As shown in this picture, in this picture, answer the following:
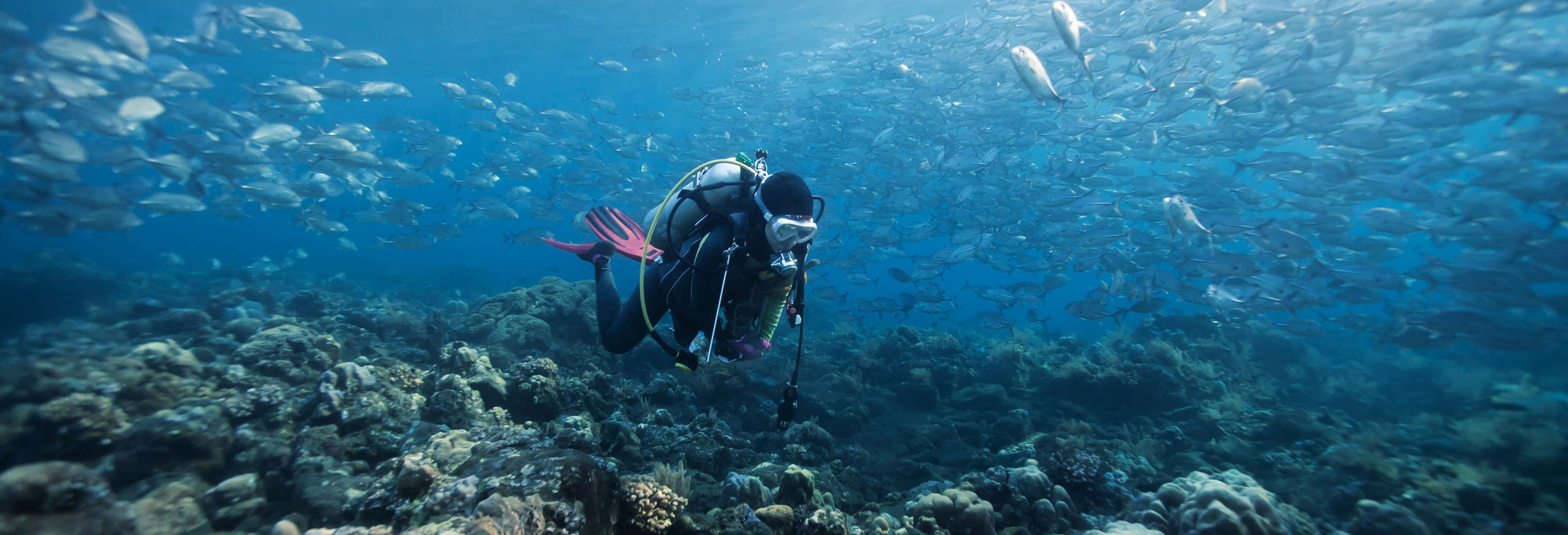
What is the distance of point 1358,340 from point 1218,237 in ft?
51.0

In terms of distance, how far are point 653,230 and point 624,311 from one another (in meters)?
1.02

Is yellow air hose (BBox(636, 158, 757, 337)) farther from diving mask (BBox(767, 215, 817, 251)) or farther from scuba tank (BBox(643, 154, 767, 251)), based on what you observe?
diving mask (BBox(767, 215, 817, 251))

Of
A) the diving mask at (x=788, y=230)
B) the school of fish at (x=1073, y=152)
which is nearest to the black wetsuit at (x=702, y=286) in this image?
the diving mask at (x=788, y=230)

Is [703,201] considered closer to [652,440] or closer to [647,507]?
[647,507]

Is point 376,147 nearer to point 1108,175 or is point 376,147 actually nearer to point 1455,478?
point 1108,175

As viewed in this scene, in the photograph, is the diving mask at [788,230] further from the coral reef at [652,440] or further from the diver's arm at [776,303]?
the coral reef at [652,440]

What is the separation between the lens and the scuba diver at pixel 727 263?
3.26 metres

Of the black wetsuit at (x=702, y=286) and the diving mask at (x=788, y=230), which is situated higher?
the diving mask at (x=788, y=230)

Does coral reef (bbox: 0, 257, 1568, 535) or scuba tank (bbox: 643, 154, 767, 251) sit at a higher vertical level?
scuba tank (bbox: 643, 154, 767, 251)

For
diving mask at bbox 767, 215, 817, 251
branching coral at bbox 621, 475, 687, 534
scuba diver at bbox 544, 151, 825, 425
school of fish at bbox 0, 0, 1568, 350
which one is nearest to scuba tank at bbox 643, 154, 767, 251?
scuba diver at bbox 544, 151, 825, 425

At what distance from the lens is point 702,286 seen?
11.3 ft

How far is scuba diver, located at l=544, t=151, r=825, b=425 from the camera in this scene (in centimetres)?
326

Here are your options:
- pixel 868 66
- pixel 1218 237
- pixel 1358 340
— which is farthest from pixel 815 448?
pixel 1358 340

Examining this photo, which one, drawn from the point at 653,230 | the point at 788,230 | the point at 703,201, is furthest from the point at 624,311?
the point at 788,230
